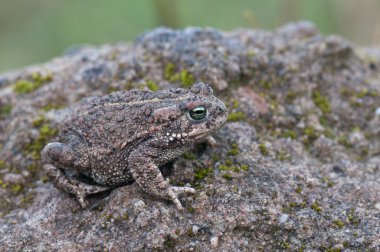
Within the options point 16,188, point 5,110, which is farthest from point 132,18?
point 16,188

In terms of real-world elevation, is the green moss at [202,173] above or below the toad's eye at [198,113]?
below

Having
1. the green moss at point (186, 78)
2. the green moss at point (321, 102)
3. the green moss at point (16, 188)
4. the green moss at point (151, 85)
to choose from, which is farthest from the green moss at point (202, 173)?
the green moss at point (16, 188)

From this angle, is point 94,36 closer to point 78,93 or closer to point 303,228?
point 78,93

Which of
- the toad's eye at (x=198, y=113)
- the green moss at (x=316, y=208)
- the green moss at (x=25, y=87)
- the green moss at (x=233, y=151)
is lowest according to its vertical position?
the green moss at (x=316, y=208)

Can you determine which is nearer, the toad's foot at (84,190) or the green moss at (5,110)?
the toad's foot at (84,190)

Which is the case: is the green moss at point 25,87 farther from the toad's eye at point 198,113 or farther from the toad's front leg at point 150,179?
the toad's eye at point 198,113
